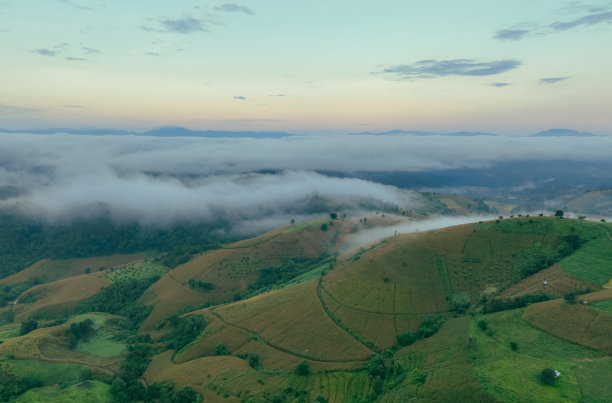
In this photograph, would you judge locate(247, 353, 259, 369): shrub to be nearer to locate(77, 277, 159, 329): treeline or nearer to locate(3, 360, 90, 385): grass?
locate(3, 360, 90, 385): grass

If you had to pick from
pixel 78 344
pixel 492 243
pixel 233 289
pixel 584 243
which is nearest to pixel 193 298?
pixel 233 289

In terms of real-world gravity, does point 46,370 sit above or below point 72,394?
below

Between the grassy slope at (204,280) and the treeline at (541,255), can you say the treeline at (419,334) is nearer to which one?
the treeline at (541,255)

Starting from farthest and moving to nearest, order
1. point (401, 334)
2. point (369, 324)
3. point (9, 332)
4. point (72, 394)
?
point (9, 332) → point (369, 324) → point (401, 334) → point (72, 394)

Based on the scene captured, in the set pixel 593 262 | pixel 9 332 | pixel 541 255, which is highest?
pixel 593 262

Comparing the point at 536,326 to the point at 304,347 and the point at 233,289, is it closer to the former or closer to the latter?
the point at 304,347

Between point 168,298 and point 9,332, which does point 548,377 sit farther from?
point 9,332

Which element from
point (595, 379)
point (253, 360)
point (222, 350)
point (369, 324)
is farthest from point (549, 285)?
point (222, 350)

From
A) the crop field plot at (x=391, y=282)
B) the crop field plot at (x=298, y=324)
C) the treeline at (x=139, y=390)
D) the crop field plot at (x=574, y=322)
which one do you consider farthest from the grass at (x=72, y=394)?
the crop field plot at (x=574, y=322)
